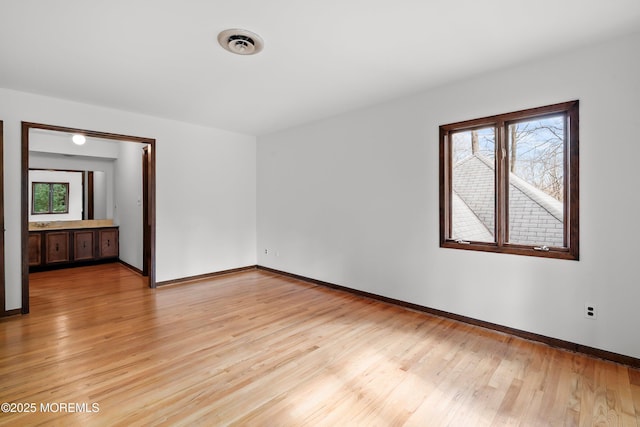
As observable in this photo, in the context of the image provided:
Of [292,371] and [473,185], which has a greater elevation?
[473,185]

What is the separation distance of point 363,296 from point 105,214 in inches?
256

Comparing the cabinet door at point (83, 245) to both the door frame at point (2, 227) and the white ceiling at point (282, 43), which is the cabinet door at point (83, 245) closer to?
the door frame at point (2, 227)

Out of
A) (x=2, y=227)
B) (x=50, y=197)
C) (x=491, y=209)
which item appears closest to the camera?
(x=491, y=209)

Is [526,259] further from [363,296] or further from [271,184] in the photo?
[271,184]

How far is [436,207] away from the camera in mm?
3414

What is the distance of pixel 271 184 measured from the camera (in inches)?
219

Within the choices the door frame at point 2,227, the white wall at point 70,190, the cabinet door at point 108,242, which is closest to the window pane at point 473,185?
the door frame at point 2,227

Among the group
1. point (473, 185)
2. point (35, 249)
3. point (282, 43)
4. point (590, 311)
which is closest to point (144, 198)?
point (35, 249)

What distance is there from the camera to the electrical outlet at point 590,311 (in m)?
2.50

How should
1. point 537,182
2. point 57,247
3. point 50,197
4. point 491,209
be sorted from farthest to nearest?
point 50,197 → point 57,247 → point 491,209 → point 537,182

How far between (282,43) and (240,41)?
1.08 feet

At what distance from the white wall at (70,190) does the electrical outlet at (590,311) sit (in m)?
9.02

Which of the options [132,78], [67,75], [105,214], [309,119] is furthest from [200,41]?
[105,214]

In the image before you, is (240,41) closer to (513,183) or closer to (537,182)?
(513,183)
